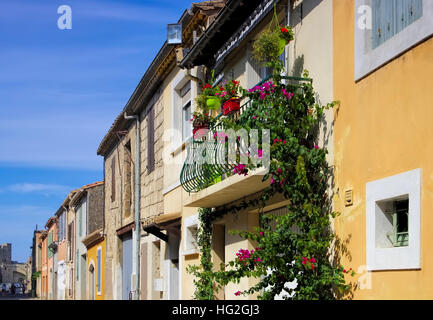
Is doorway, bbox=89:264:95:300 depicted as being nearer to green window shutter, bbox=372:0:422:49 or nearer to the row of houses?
the row of houses

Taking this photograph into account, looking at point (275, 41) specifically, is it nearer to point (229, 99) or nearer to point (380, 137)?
point (229, 99)

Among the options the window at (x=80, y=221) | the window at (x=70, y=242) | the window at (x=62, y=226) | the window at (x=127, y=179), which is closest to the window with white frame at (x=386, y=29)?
the window at (x=127, y=179)

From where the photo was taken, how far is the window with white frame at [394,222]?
6613 millimetres

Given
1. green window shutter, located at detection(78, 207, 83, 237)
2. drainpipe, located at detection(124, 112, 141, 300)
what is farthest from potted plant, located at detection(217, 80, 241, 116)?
green window shutter, located at detection(78, 207, 83, 237)

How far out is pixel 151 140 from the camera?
60.7 ft

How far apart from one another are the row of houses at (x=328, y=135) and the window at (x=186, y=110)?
3cm

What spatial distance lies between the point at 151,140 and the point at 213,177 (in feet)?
22.8

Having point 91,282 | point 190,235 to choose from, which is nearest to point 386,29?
point 190,235

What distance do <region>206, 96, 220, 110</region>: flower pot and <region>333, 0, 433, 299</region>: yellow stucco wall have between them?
3530mm

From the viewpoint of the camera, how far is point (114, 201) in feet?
78.8

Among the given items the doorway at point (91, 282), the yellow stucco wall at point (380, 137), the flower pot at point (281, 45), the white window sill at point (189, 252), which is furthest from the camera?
the doorway at point (91, 282)

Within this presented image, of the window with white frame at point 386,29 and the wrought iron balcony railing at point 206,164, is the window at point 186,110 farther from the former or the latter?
the window with white frame at point 386,29

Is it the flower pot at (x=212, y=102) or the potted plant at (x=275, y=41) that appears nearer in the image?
the potted plant at (x=275, y=41)

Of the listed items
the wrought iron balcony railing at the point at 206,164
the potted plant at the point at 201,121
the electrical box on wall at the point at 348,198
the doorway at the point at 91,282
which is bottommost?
the doorway at the point at 91,282
